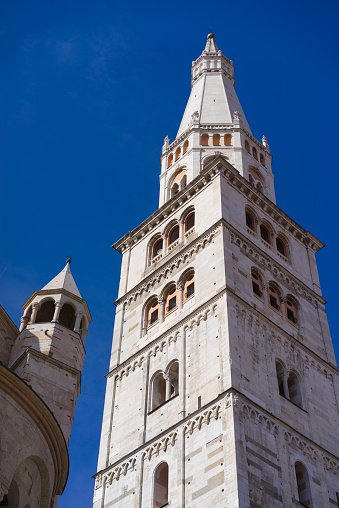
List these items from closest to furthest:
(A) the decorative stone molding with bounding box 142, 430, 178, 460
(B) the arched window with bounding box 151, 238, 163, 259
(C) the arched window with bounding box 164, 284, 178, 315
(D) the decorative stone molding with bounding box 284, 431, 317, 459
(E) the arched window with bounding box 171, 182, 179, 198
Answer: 1. (D) the decorative stone molding with bounding box 284, 431, 317, 459
2. (A) the decorative stone molding with bounding box 142, 430, 178, 460
3. (C) the arched window with bounding box 164, 284, 178, 315
4. (B) the arched window with bounding box 151, 238, 163, 259
5. (E) the arched window with bounding box 171, 182, 179, 198

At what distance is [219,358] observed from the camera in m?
26.2

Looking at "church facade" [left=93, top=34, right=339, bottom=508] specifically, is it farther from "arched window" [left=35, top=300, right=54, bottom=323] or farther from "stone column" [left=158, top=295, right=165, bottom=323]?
"arched window" [left=35, top=300, right=54, bottom=323]

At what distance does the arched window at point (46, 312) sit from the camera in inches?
1092

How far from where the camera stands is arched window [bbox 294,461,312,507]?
24484 millimetres

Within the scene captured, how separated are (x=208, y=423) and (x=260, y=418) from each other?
179 centimetres

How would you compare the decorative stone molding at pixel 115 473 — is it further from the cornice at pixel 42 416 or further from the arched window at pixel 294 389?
the arched window at pixel 294 389

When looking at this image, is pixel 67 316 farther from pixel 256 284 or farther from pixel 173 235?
pixel 173 235

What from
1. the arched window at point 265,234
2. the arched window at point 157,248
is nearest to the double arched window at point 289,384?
the arched window at point 265,234

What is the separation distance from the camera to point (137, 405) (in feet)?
94.2

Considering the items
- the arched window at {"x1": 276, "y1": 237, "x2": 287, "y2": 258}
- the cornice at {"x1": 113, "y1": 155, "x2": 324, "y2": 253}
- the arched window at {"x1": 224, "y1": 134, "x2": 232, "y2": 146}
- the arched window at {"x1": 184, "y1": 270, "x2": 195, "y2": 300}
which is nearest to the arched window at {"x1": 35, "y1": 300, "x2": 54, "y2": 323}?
the arched window at {"x1": 184, "y1": 270, "x2": 195, "y2": 300}

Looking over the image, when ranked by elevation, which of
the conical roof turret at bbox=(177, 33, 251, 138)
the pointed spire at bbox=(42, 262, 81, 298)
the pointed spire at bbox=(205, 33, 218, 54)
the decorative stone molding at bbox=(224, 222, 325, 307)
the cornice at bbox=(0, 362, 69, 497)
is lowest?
the cornice at bbox=(0, 362, 69, 497)

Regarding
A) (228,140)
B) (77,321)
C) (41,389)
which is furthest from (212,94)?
(41,389)

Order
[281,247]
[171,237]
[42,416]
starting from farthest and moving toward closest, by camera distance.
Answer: [281,247] → [171,237] → [42,416]

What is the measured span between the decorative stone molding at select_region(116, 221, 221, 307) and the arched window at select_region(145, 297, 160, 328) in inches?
33.1
